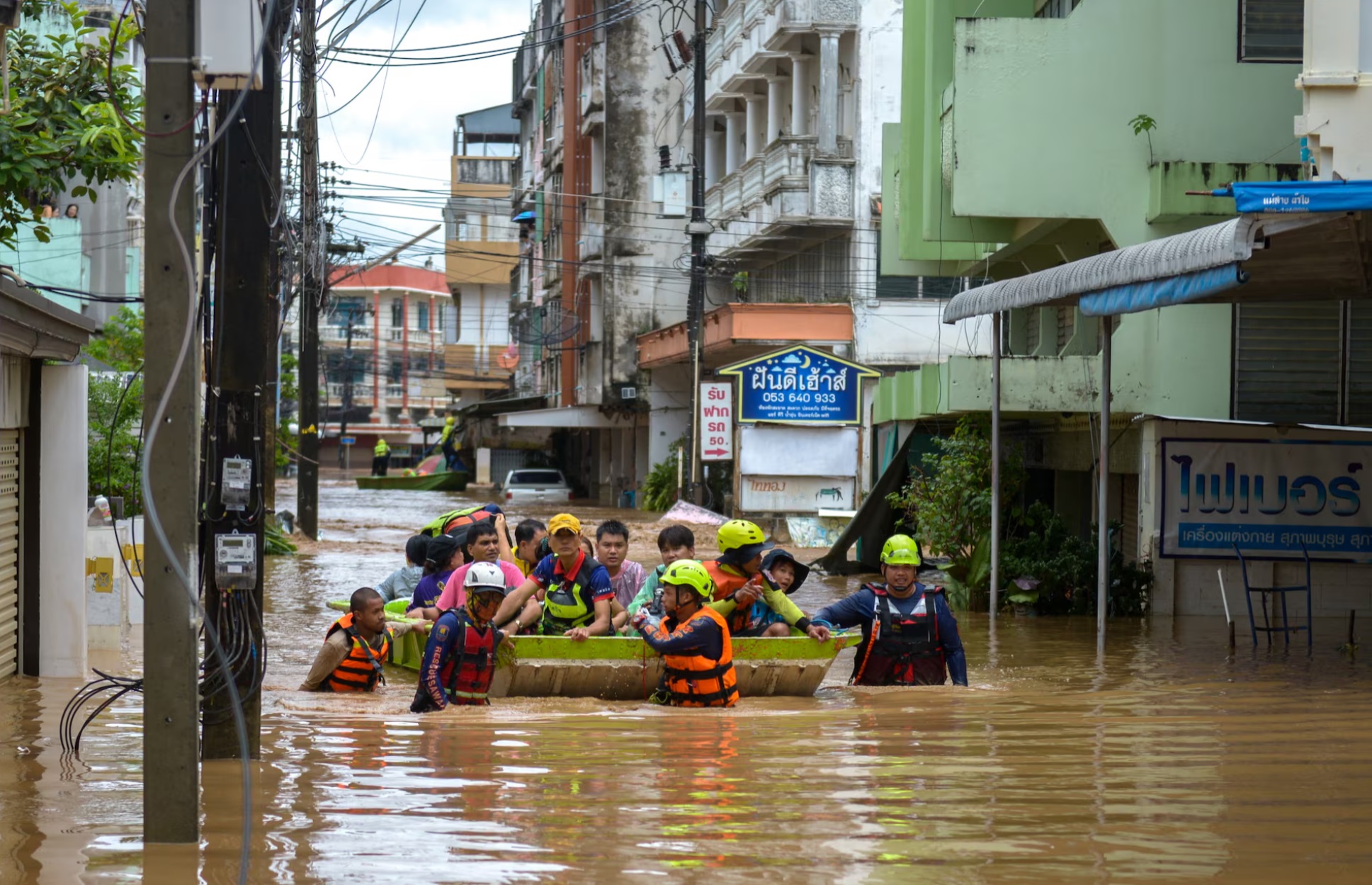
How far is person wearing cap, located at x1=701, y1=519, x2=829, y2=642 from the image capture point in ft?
37.7

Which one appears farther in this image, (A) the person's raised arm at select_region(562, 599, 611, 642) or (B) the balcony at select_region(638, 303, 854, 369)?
(B) the balcony at select_region(638, 303, 854, 369)

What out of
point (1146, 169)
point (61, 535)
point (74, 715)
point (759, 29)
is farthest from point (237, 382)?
point (759, 29)

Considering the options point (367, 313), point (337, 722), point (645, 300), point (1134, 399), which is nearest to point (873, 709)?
point (337, 722)

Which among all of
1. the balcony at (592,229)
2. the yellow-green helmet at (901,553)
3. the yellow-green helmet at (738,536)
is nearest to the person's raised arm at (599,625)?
the yellow-green helmet at (738,536)

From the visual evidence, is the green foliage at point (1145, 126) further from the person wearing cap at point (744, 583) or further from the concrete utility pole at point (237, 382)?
the concrete utility pole at point (237, 382)

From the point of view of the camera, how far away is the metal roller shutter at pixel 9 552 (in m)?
11.4

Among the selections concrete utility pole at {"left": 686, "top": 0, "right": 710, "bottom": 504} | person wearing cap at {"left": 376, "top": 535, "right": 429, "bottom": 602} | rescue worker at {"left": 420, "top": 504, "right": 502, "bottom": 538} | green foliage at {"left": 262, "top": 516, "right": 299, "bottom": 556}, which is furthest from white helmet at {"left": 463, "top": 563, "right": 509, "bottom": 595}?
concrete utility pole at {"left": 686, "top": 0, "right": 710, "bottom": 504}

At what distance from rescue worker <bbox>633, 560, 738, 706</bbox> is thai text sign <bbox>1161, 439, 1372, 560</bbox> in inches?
332

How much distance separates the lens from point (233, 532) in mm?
7988

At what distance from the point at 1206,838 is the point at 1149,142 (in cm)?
1369

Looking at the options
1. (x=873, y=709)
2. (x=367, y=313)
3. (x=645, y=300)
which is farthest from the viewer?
(x=367, y=313)

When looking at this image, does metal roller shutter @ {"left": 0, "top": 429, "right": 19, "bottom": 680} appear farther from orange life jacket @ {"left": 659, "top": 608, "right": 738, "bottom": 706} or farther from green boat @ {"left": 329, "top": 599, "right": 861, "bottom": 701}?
orange life jacket @ {"left": 659, "top": 608, "right": 738, "bottom": 706}

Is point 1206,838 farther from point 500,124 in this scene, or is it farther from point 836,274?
point 500,124

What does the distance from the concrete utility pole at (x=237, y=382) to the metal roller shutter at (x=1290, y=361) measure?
12.9 m
